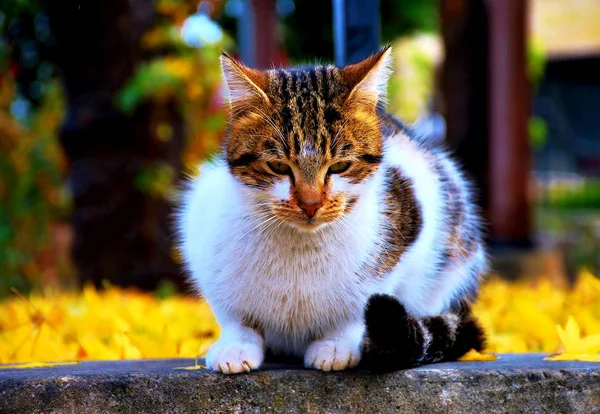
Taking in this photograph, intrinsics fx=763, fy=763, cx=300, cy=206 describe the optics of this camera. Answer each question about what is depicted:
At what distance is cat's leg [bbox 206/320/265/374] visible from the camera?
6.24ft

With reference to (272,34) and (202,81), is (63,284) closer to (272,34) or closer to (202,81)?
(202,81)

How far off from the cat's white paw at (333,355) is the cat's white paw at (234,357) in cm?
14

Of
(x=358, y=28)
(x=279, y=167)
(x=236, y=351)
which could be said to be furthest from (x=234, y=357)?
(x=358, y=28)

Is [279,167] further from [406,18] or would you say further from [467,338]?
[406,18]

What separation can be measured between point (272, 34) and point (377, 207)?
15.3 ft

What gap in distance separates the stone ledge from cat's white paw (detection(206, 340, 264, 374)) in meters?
0.03

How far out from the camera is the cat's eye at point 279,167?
1.96 m

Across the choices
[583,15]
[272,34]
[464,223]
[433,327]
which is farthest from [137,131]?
[583,15]

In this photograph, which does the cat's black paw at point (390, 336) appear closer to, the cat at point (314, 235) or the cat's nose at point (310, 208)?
the cat at point (314, 235)

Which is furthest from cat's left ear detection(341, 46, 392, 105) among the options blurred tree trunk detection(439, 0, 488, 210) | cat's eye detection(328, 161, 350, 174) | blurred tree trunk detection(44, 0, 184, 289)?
blurred tree trunk detection(439, 0, 488, 210)

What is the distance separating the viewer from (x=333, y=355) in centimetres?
195

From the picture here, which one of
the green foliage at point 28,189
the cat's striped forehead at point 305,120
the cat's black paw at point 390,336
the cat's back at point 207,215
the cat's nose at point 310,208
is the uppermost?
the cat's striped forehead at point 305,120

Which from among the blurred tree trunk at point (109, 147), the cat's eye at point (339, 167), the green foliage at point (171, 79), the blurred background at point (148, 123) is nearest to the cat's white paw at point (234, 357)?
the cat's eye at point (339, 167)

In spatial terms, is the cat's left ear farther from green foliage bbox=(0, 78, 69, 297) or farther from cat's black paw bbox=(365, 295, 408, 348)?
green foliage bbox=(0, 78, 69, 297)
